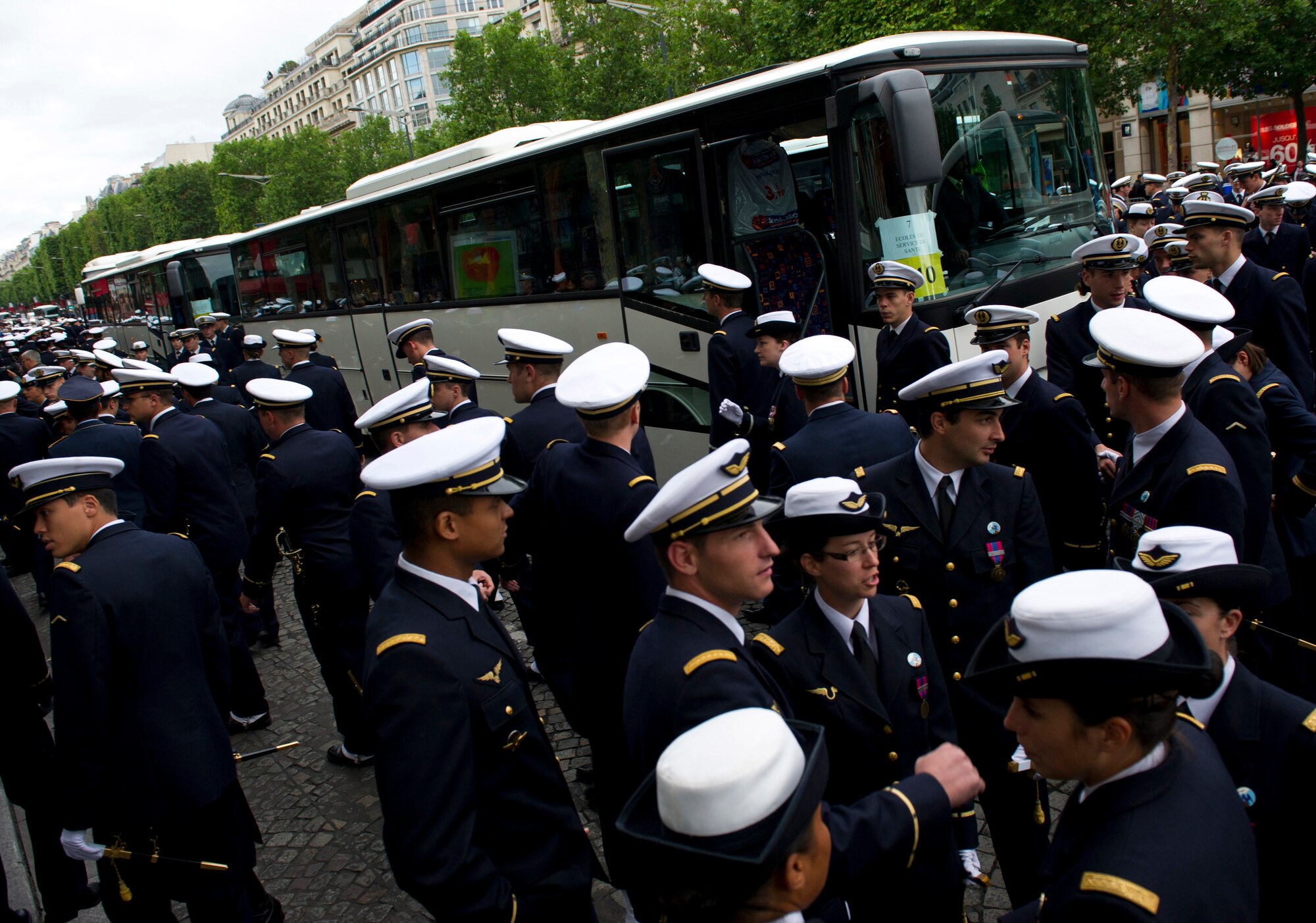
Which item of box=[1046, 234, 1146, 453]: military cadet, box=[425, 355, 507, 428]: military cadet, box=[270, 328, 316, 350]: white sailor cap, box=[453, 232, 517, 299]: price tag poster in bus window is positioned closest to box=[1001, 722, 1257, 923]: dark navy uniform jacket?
box=[1046, 234, 1146, 453]: military cadet

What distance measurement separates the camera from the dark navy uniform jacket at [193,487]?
634cm

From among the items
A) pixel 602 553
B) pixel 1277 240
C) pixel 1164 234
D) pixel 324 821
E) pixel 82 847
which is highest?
pixel 1164 234

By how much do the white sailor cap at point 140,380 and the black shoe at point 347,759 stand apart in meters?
3.04

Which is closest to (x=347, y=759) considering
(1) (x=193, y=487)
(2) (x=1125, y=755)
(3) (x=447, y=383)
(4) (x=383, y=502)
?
(4) (x=383, y=502)

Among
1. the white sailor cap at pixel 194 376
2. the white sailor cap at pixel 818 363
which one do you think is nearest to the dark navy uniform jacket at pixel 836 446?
the white sailor cap at pixel 818 363

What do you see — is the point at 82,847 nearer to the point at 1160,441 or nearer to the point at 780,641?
the point at 780,641

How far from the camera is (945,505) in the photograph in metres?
3.47

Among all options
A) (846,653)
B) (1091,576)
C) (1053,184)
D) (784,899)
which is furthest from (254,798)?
(1053,184)

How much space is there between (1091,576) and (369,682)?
5.70 feet

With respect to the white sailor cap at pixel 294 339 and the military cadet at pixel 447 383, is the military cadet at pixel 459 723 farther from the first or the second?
the white sailor cap at pixel 294 339

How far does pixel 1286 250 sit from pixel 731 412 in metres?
7.27

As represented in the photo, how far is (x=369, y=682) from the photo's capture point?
2.36 meters

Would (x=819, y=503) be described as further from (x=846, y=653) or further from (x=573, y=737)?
(x=573, y=737)

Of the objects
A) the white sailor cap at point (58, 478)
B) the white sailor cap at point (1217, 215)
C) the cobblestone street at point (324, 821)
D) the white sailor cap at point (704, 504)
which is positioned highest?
the white sailor cap at point (1217, 215)
